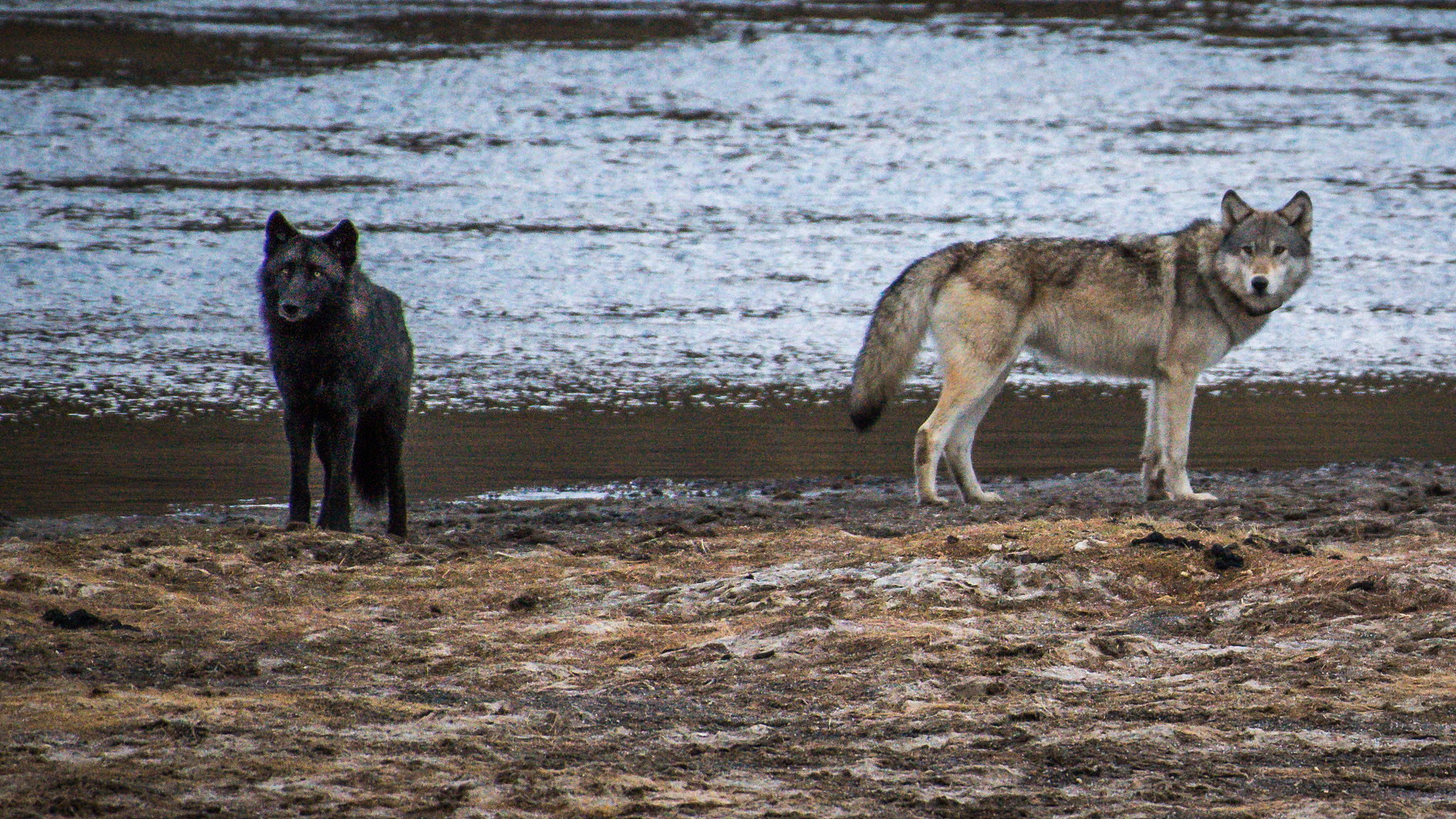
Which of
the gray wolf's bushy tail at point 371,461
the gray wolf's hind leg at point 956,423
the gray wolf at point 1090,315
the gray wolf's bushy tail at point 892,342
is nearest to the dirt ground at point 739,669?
the gray wolf's bushy tail at point 371,461

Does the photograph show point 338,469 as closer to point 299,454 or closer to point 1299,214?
point 299,454

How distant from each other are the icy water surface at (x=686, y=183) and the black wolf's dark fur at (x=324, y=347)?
10.3 feet

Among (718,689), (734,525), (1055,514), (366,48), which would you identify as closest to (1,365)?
(734,525)

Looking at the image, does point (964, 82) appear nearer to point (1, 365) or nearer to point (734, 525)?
point (1, 365)

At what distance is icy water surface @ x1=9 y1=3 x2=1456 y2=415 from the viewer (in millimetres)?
12266

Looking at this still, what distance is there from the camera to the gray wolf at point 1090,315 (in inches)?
350

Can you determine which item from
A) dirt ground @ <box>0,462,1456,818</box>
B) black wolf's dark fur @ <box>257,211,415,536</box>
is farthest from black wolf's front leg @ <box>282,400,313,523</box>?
dirt ground @ <box>0,462,1456,818</box>

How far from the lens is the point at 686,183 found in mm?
17438

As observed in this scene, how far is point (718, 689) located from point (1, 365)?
7.92 m

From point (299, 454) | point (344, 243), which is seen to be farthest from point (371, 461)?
point (344, 243)

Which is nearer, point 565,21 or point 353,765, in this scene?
point 353,765

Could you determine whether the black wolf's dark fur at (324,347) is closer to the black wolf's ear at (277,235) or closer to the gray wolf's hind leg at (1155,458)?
the black wolf's ear at (277,235)

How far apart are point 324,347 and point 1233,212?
15.8ft

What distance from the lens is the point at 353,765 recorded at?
4.24 metres
